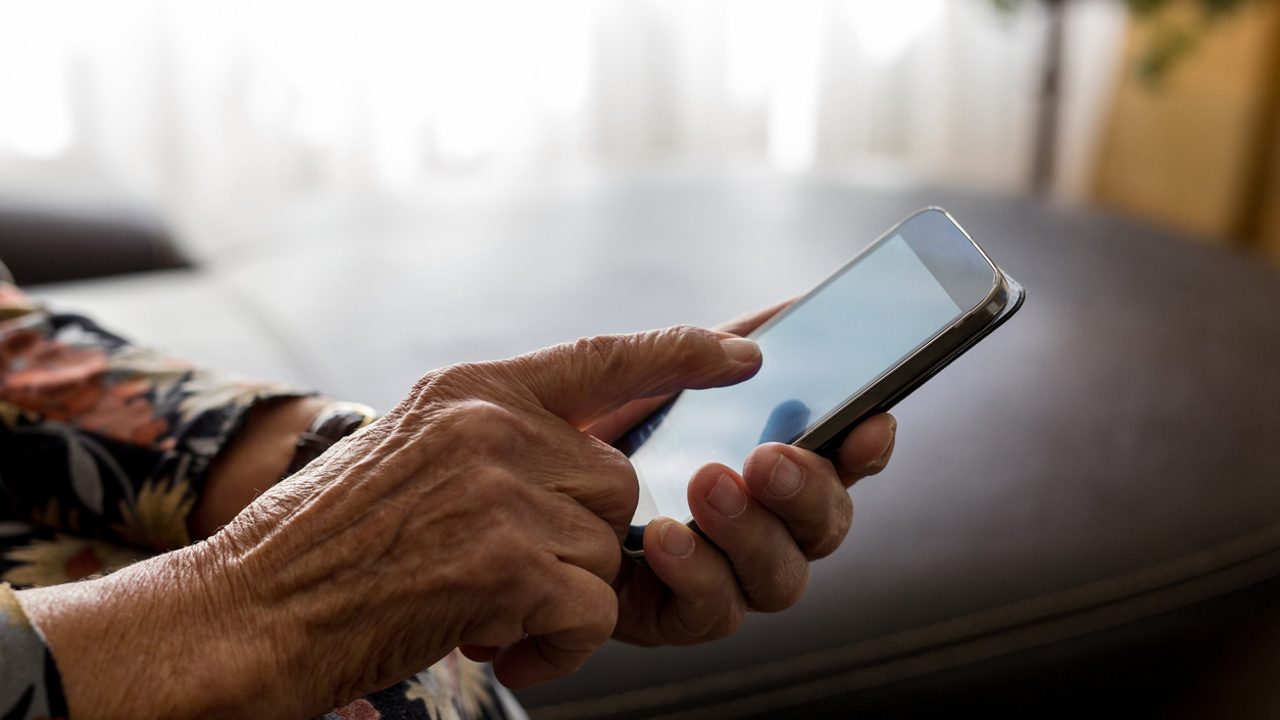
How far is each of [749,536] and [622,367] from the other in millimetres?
92

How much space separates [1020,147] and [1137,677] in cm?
195

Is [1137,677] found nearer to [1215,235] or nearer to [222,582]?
[222,582]

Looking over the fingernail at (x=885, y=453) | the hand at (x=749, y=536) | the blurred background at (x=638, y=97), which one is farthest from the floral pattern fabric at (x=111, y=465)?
the blurred background at (x=638, y=97)

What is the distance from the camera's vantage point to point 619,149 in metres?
2.39

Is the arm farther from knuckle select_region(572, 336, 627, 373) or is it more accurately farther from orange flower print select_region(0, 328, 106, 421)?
knuckle select_region(572, 336, 627, 373)

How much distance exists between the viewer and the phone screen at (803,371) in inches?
20.0

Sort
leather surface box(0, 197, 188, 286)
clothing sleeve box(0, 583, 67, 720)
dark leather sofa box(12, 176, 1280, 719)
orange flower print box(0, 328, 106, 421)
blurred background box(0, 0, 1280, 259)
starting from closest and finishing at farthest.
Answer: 1. clothing sleeve box(0, 583, 67, 720)
2. orange flower print box(0, 328, 106, 421)
3. dark leather sofa box(12, 176, 1280, 719)
4. leather surface box(0, 197, 188, 286)
5. blurred background box(0, 0, 1280, 259)

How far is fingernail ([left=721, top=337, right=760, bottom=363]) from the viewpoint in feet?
1.65

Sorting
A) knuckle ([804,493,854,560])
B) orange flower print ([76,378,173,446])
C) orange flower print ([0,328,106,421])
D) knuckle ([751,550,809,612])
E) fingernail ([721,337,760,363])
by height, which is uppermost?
fingernail ([721,337,760,363])

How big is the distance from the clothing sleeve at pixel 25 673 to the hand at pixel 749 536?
23 centimetres

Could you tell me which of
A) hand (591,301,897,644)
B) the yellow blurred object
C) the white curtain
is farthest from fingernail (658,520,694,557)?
the yellow blurred object

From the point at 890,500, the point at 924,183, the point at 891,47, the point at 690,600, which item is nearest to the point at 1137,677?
the point at 890,500

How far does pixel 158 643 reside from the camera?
0.39 metres

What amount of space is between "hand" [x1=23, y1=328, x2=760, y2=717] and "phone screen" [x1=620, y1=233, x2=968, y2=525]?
66 millimetres
